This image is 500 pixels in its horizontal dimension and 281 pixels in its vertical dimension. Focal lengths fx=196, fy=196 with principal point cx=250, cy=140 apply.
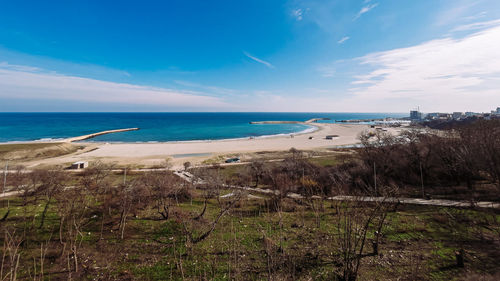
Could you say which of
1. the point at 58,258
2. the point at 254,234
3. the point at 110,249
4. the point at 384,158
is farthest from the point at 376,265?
the point at 384,158

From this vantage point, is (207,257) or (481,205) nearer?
(207,257)

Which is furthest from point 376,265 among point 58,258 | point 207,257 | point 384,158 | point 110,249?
point 384,158

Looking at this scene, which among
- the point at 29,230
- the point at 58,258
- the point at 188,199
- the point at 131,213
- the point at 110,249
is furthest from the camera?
the point at 188,199

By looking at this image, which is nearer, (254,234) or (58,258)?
(58,258)

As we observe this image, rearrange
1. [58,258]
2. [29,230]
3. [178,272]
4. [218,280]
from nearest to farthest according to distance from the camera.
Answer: [218,280]
[178,272]
[58,258]
[29,230]

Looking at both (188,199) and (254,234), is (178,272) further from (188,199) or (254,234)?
(188,199)

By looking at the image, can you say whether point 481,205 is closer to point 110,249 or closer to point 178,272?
point 178,272

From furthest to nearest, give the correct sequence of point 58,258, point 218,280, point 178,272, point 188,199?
point 188,199 < point 58,258 < point 178,272 < point 218,280

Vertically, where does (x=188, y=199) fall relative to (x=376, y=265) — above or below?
below

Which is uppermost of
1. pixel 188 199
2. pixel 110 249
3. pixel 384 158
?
pixel 384 158
